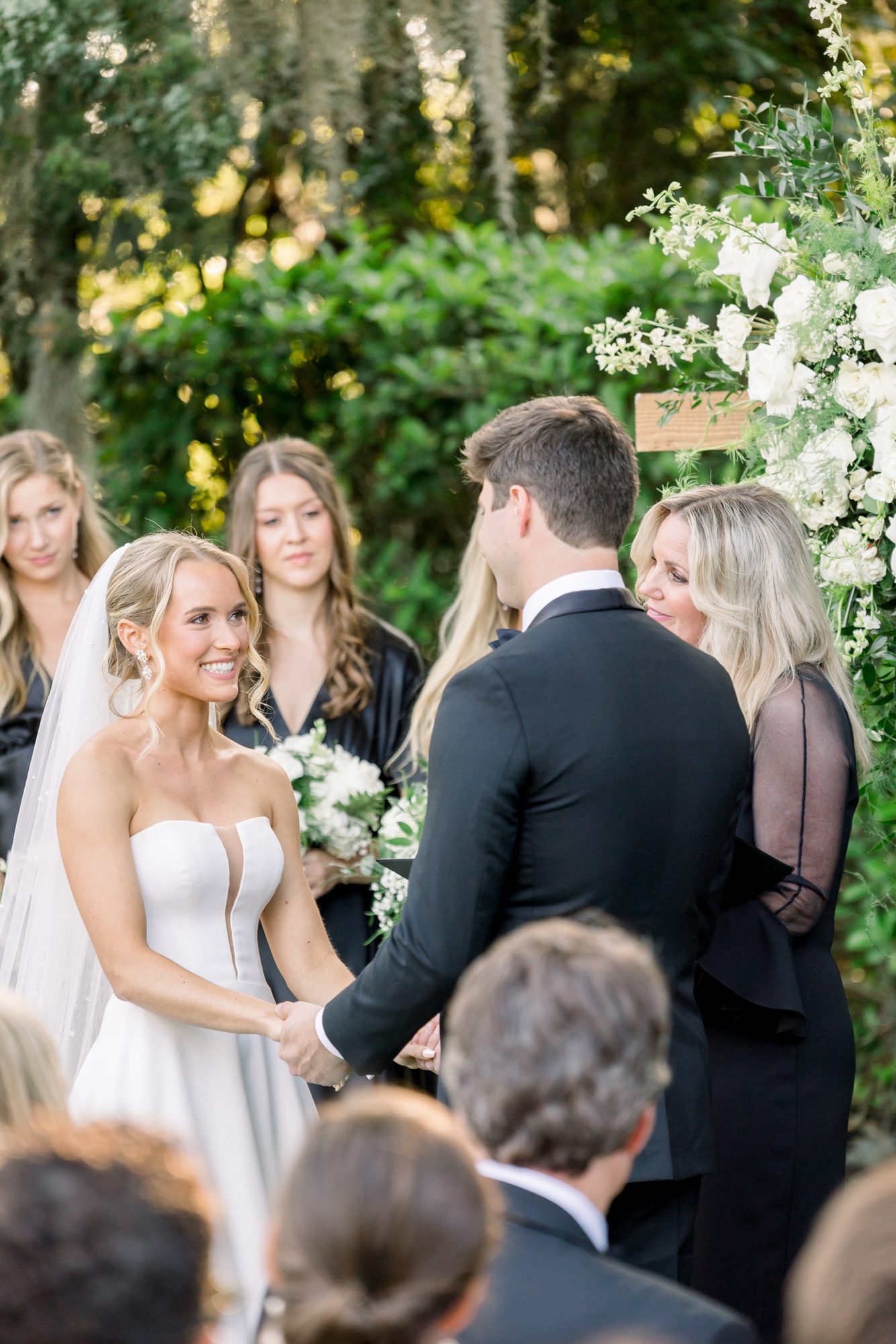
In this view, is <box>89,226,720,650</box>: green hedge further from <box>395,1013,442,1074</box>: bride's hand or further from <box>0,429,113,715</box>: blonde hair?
<box>395,1013,442,1074</box>: bride's hand

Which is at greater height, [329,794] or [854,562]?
[854,562]

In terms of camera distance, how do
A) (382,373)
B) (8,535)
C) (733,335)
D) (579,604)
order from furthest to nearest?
(382,373), (8,535), (733,335), (579,604)

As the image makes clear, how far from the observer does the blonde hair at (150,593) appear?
10.3ft

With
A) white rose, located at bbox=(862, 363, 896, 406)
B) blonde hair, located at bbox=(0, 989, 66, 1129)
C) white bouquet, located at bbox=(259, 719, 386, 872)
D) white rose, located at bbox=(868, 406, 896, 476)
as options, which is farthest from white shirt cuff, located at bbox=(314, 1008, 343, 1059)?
white rose, located at bbox=(862, 363, 896, 406)

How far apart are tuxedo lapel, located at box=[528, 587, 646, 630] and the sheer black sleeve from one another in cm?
59

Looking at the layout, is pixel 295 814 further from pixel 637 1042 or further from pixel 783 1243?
pixel 637 1042

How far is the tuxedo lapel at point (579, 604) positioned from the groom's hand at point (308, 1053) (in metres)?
0.85

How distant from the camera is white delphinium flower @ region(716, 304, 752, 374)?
3.11 m

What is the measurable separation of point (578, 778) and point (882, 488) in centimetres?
95

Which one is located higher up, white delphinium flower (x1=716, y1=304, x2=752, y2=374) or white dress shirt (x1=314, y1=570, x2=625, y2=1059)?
white delphinium flower (x1=716, y1=304, x2=752, y2=374)

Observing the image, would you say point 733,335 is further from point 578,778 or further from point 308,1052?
point 308,1052

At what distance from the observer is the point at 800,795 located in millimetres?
2871

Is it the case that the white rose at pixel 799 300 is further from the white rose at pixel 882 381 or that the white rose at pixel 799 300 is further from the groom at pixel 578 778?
the groom at pixel 578 778

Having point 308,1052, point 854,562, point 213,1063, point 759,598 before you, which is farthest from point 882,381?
point 213,1063
